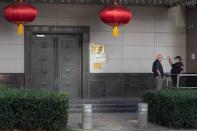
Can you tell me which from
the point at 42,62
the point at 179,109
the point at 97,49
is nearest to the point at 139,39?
the point at 97,49

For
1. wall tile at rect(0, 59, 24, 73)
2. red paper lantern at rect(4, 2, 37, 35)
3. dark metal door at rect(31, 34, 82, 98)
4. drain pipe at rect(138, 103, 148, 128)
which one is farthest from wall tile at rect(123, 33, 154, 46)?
drain pipe at rect(138, 103, 148, 128)

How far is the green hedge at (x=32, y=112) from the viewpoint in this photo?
47.1ft

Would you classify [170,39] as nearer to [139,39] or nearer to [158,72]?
[139,39]

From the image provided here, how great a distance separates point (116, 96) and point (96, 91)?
91 centimetres

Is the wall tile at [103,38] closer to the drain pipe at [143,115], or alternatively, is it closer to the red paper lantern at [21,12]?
the red paper lantern at [21,12]

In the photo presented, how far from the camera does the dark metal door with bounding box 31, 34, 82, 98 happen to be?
22.0 m

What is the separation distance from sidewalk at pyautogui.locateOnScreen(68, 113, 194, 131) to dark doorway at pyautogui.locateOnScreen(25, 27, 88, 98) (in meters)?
3.10

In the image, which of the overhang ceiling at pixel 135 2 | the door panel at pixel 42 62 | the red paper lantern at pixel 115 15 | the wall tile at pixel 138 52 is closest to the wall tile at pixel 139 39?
the wall tile at pixel 138 52

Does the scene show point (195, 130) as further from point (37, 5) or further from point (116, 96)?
point (37, 5)

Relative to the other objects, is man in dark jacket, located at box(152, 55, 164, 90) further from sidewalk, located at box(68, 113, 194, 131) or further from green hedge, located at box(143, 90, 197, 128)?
green hedge, located at box(143, 90, 197, 128)

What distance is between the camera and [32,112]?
47.2 ft

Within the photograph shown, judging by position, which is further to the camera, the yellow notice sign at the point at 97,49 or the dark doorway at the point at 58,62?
the yellow notice sign at the point at 97,49

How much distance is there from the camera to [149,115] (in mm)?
17281

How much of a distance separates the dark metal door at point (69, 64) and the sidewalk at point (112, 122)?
3052mm
